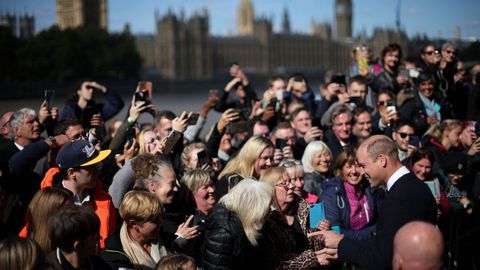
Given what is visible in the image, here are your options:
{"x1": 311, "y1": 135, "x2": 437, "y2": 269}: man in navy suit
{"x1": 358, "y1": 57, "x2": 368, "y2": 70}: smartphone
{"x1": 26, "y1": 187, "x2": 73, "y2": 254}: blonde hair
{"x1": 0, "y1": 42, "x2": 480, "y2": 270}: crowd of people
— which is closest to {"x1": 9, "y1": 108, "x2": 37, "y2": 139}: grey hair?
{"x1": 0, "y1": 42, "x2": 480, "y2": 270}: crowd of people

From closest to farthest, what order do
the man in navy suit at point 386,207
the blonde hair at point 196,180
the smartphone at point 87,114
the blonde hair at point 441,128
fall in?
1. the man in navy suit at point 386,207
2. the blonde hair at point 196,180
3. the smartphone at point 87,114
4. the blonde hair at point 441,128

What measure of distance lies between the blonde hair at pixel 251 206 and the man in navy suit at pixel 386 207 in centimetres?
36

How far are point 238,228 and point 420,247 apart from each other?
1.11m

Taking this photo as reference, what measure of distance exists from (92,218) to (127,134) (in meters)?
1.95

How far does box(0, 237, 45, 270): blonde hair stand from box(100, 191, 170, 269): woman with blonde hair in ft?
2.24

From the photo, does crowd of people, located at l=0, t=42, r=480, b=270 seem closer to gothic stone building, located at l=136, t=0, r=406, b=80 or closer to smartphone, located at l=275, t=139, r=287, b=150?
smartphone, located at l=275, t=139, r=287, b=150

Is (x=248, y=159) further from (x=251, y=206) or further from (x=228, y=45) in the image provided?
(x=228, y=45)

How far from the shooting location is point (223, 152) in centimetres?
541

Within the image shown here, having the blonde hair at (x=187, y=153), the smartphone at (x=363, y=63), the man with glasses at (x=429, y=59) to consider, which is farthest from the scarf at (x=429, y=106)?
the blonde hair at (x=187, y=153)

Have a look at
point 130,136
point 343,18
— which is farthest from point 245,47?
point 130,136

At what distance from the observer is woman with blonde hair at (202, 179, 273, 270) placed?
9.93ft

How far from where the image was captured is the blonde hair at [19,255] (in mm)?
2268

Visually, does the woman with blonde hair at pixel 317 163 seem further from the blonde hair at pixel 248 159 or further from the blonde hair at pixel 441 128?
the blonde hair at pixel 441 128

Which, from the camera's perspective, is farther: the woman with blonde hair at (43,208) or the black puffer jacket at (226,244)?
the black puffer jacket at (226,244)
